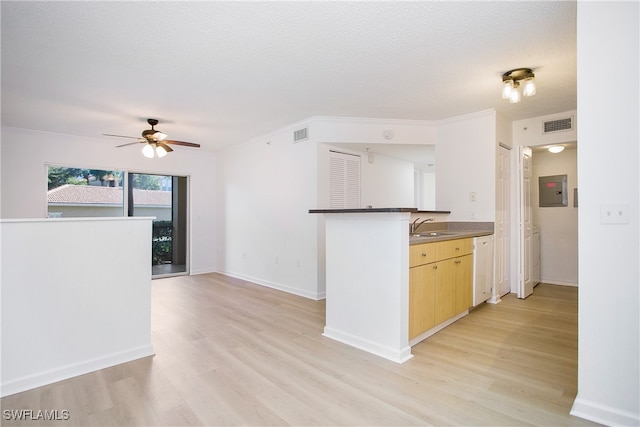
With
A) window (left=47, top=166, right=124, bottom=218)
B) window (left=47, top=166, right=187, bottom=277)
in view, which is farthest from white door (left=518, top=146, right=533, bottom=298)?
window (left=47, top=166, right=124, bottom=218)

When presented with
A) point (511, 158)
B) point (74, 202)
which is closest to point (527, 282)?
point (511, 158)

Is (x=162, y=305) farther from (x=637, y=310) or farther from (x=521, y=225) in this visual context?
(x=521, y=225)

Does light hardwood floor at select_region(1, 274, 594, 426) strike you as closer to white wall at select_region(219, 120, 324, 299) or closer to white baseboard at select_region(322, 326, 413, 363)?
white baseboard at select_region(322, 326, 413, 363)

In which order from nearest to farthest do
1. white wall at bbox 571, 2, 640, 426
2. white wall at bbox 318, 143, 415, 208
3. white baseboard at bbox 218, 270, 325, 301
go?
white wall at bbox 571, 2, 640, 426 < white baseboard at bbox 218, 270, 325, 301 < white wall at bbox 318, 143, 415, 208

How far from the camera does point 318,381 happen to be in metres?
2.24

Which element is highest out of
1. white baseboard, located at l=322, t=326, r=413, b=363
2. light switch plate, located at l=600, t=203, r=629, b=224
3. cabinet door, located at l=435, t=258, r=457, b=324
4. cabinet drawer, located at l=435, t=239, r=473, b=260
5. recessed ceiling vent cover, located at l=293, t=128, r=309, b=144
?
recessed ceiling vent cover, located at l=293, t=128, r=309, b=144

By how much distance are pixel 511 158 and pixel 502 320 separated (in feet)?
7.93

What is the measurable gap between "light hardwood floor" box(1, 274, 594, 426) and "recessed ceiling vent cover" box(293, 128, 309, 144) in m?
2.55

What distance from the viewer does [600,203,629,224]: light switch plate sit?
1.69 metres

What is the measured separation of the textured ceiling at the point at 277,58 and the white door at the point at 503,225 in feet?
2.22

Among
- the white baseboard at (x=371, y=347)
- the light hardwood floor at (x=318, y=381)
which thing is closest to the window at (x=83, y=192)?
the light hardwood floor at (x=318, y=381)

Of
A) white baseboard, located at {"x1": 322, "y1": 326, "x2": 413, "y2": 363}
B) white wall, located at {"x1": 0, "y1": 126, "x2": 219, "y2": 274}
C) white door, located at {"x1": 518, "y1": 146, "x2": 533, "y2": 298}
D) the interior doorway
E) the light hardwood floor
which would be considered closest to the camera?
the light hardwood floor

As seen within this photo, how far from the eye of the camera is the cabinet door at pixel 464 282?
337 centimetres

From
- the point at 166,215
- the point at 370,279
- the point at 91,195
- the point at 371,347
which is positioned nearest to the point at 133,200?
the point at 91,195
